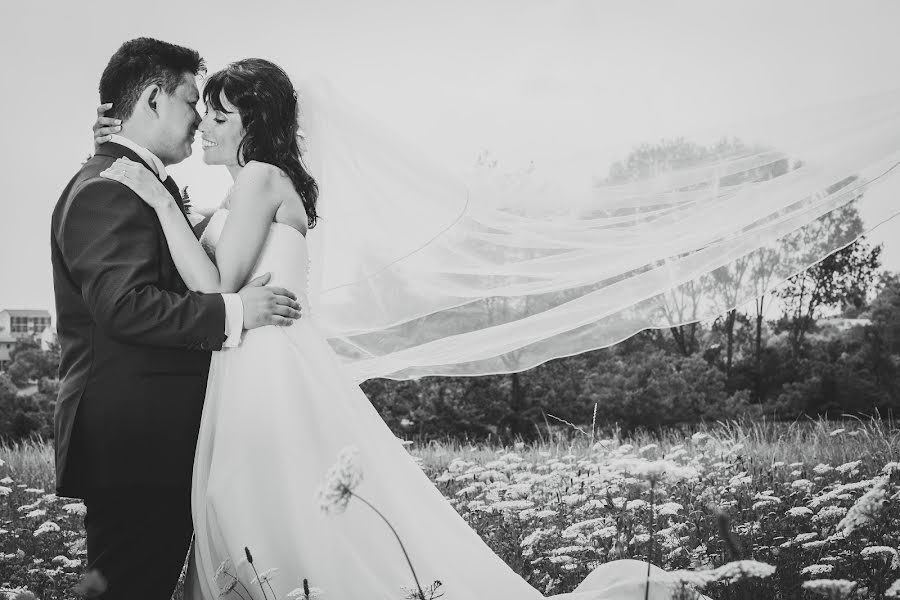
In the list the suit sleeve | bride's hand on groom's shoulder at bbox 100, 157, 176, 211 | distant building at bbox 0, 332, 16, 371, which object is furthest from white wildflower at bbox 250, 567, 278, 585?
distant building at bbox 0, 332, 16, 371

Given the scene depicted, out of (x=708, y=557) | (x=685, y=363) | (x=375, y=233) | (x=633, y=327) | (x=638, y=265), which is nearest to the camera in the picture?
(x=708, y=557)

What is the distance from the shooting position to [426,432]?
15797 mm

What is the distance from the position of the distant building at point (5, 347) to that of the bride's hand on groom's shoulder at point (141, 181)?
788 inches

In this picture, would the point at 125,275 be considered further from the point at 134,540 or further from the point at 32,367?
the point at 32,367

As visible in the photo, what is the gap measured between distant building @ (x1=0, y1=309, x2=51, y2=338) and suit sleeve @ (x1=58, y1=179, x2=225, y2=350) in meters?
20.0

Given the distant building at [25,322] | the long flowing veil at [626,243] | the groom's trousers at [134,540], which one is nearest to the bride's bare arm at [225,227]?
the groom's trousers at [134,540]

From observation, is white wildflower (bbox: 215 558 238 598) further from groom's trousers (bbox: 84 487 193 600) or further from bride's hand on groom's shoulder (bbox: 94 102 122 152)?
bride's hand on groom's shoulder (bbox: 94 102 122 152)

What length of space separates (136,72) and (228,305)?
89 cm

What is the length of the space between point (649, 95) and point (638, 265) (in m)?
16.7

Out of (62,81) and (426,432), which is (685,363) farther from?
(62,81)

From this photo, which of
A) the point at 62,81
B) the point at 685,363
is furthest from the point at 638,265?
the point at 62,81

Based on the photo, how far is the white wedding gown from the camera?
250cm

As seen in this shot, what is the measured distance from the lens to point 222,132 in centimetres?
294

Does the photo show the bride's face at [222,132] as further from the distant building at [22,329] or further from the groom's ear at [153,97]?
the distant building at [22,329]
